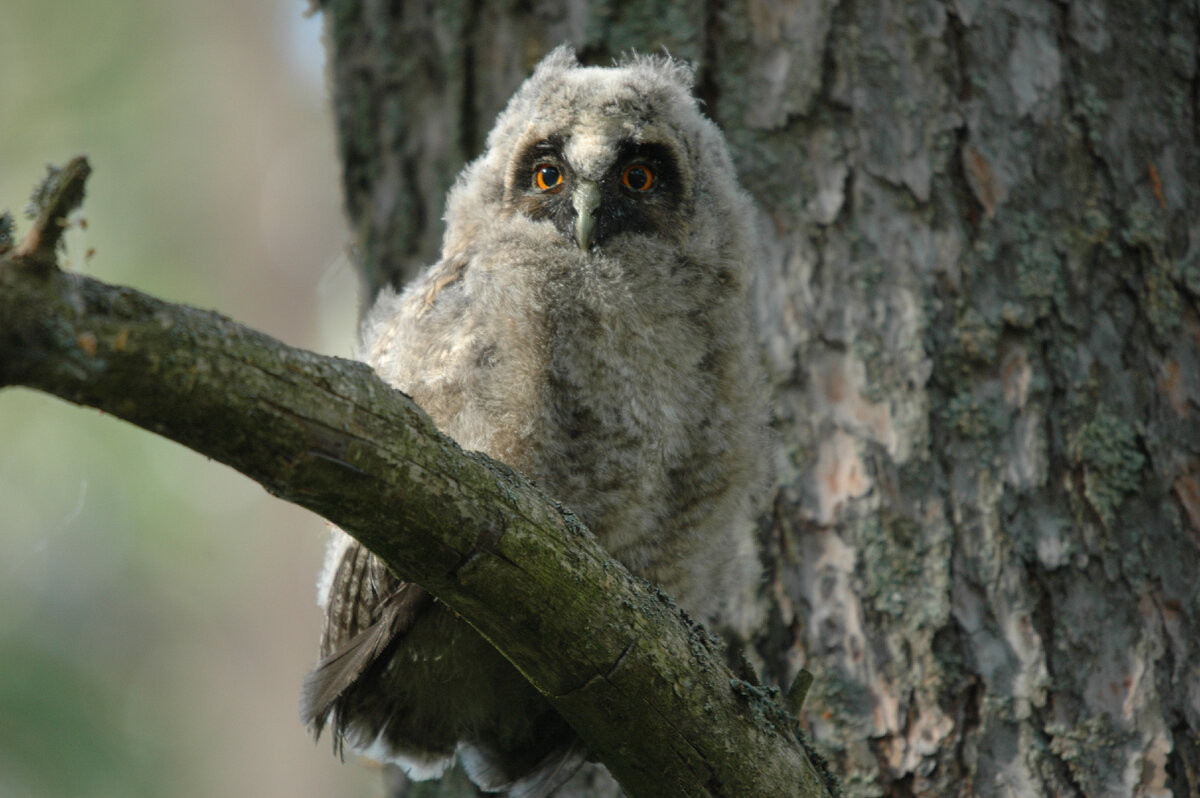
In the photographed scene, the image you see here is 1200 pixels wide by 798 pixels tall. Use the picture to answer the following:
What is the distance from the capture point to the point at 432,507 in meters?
1.30

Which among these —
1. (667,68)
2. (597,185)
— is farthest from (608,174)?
(667,68)

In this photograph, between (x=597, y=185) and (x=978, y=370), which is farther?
(x=978, y=370)

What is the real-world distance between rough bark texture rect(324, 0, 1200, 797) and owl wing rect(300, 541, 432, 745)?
3.14ft

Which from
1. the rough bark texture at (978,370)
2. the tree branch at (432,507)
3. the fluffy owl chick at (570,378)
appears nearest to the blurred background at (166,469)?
the fluffy owl chick at (570,378)

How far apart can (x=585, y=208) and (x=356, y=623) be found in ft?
3.24

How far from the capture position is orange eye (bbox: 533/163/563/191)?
7.56 feet

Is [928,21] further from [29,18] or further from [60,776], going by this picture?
[29,18]

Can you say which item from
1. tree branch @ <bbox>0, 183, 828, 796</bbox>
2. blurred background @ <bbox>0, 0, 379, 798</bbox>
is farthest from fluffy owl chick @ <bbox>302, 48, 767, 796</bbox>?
blurred background @ <bbox>0, 0, 379, 798</bbox>

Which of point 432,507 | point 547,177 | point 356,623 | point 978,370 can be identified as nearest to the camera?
point 432,507

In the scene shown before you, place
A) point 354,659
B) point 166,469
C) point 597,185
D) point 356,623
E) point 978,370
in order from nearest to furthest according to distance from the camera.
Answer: point 354,659 < point 356,623 < point 597,185 < point 978,370 < point 166,469

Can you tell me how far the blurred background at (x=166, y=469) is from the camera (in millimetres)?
7801

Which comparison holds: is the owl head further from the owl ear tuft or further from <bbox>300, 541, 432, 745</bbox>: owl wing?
<bbox>300, 541, 432, 745</bbox>: owl wing

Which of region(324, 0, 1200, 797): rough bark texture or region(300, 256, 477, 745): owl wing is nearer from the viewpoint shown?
region(300, 256, 477, 745): owl wing

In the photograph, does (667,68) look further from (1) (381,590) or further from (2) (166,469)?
(2) (166,469)
